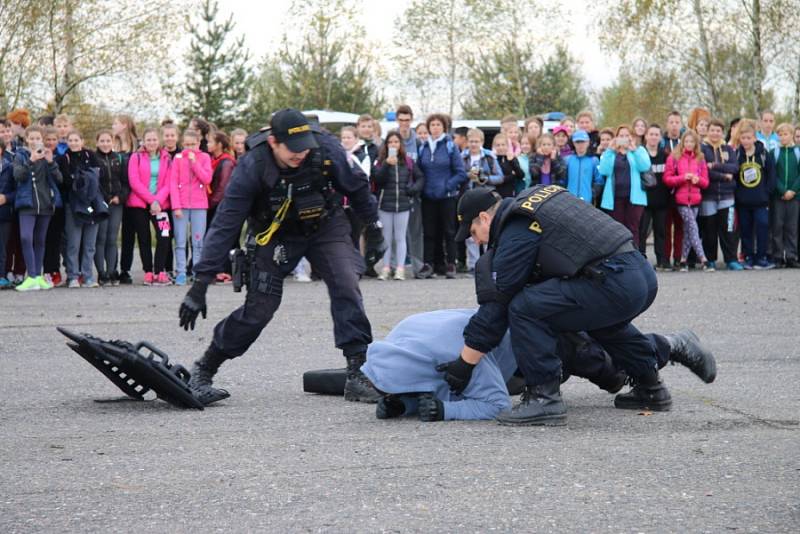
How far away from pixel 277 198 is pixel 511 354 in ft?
5.39

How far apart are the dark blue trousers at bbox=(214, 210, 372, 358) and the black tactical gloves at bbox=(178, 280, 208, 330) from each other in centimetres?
37

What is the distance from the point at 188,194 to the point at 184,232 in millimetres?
492

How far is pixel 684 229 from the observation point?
1672 centimetres

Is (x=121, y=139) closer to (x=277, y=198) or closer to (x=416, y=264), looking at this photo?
(x=416, y=264)

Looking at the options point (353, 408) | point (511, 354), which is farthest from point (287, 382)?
point (511, 354)

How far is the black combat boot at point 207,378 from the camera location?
7.06 meters

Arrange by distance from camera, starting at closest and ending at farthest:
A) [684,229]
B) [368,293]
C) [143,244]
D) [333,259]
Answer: [333,259], [368,293], [143,244], [684,229]

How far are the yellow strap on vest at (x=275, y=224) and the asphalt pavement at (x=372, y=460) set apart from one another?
98cm

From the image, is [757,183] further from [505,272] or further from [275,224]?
[505,272]

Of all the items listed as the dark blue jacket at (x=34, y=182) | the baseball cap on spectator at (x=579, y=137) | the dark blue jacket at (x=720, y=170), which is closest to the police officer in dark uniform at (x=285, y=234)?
the dark blue jacket at (x=34, y=182)

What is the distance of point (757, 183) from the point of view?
55.0 ft

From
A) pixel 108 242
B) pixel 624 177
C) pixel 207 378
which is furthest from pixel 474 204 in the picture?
pixel 624 177

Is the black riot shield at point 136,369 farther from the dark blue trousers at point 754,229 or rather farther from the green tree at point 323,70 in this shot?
the green tree at point 323,70

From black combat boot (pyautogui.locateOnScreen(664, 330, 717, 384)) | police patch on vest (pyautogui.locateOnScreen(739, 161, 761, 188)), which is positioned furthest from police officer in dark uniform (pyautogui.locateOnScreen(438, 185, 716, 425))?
police patch on vest (pyautogui.locateOnScreen(739, 161, 761, 188))
